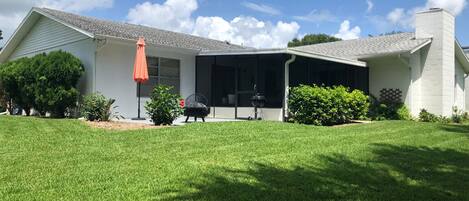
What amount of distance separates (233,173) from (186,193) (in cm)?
123

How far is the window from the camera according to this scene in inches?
623

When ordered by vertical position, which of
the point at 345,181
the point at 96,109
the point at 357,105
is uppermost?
the point at 357,105

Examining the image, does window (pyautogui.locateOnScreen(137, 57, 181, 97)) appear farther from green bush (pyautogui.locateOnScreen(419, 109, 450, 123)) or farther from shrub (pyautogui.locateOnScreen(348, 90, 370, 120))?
green bush (pyautogui.locateOnScreen(419, 109, 450, 123))

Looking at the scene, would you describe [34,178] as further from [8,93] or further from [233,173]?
[8,93]

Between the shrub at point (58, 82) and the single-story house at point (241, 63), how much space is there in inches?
20.5

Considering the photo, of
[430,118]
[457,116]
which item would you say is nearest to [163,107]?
[430,118]

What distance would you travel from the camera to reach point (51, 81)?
14352 mm

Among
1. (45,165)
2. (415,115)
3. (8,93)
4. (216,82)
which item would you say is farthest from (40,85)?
(415,115)

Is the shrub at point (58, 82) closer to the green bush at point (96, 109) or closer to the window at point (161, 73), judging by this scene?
the green bush at point (96, 109)

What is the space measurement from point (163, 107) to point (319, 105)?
15.4ft

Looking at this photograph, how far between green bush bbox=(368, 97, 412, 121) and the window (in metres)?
7.73

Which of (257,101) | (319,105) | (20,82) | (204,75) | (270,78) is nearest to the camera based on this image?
(319,105)

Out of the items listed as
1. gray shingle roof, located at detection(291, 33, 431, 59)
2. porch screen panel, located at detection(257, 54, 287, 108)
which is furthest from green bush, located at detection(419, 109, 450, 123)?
porch screen panel, located at detection(257, 54, 287, 108)

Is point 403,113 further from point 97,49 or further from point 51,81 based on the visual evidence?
point 51,81
